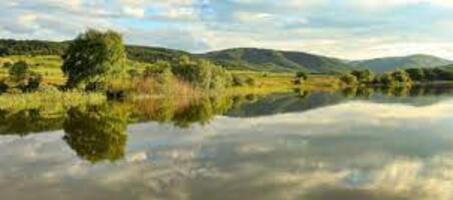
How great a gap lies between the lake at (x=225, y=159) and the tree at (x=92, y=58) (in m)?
29.6

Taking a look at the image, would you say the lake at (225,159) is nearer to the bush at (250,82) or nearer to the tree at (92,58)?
the tree at (92,58)

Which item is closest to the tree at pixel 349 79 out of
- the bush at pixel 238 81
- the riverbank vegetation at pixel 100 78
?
the bush at pixel 238 81

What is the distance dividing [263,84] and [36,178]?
408 feet

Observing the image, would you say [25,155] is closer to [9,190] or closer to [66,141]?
[66,141]

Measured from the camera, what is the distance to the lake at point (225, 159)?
690 inches

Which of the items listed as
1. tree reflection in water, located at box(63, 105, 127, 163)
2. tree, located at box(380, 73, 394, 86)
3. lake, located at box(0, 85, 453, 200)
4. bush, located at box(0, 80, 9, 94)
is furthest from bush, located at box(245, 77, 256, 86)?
lake, located at box(0, 85, 453, 200)

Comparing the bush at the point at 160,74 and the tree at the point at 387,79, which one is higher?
the bush at the point at 160,74

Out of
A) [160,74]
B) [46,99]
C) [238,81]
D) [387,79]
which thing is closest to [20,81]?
[160,74]

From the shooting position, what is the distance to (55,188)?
18.2 m

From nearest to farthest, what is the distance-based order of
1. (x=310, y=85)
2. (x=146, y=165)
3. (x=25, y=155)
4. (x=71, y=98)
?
(x=146, y=165) < (x=25, y=155) < (x=71, y=98) < (x=310, y=85)

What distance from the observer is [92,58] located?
2872 inches

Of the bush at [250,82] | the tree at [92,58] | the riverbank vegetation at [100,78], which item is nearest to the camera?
the riverbank vegetation at [100,78]

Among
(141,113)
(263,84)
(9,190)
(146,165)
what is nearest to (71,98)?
(141,113)

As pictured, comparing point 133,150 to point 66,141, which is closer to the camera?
point 133,150
